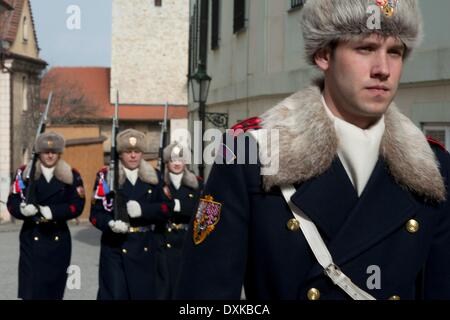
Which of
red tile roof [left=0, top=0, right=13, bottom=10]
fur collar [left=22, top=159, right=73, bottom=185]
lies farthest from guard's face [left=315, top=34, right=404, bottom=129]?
red tile roof [left=0, top=0, right=13, bottom=10]

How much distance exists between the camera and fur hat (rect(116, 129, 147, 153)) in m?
8.29

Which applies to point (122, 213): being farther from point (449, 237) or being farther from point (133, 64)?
point (133, 64)

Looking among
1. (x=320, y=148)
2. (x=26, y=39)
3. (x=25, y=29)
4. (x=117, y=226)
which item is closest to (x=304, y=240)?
(x=320, y=148)

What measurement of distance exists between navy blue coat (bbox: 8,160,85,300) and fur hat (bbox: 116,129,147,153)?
2.63ft

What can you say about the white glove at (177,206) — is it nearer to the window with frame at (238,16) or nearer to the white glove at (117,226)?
the white glove at (117,226)

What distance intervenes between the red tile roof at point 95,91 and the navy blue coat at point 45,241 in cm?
4212

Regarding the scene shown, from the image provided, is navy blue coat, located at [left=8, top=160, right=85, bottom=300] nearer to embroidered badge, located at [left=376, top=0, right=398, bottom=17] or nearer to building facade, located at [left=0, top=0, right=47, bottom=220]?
embroidered badge, located at [left=376, top=0, right=398, bottom=17]

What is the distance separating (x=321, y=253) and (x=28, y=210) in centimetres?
628

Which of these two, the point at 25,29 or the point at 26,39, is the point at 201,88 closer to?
the point at 26,39

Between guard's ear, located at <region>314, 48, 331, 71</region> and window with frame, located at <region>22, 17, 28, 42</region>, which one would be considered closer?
guard's ear, located at <region>314, 48, 331, 71</region>

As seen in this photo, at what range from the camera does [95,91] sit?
192 feet

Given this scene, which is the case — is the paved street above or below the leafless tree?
below
